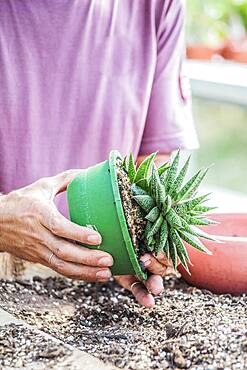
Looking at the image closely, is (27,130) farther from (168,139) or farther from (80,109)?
(168,139)

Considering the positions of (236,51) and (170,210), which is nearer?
(170,210)

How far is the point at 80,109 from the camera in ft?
5.49

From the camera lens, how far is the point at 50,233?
4.21 ft

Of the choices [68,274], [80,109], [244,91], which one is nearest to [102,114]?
[80,109]

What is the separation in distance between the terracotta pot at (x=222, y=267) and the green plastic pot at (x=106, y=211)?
0.21m

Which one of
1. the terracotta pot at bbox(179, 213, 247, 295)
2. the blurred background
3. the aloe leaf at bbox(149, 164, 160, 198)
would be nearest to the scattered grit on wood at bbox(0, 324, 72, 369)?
the aloe leaf at bbox(149, 164, 160, 198)

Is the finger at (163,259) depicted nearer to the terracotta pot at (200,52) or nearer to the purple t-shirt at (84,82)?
the purple t-shirt at (84,82)

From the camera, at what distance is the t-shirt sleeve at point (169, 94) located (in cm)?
176

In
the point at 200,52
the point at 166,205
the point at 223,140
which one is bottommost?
the point at 223,140

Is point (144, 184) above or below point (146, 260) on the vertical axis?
above

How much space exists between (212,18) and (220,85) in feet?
4.09

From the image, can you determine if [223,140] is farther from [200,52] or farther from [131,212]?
[131,212]

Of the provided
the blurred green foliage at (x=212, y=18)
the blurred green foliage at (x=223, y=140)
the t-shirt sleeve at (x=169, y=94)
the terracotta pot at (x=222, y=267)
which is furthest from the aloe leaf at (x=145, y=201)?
the blurred green foliage at (x=223, y=140)

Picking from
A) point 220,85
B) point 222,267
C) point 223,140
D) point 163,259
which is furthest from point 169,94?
point 223,140
